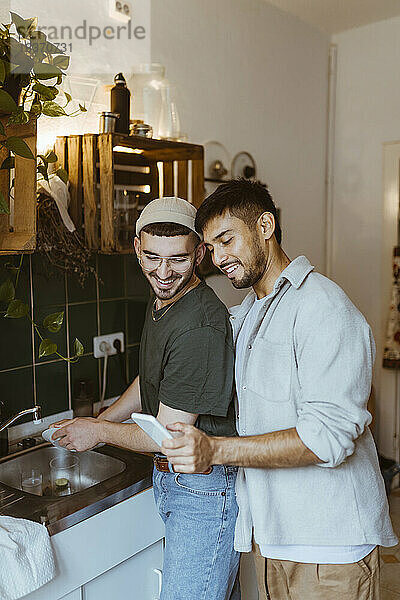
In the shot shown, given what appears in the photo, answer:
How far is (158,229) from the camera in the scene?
1685mm

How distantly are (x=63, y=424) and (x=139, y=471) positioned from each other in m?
0.28

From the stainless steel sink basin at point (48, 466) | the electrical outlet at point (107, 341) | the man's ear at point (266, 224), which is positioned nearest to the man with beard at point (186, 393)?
the man's ear at point (266, 224)

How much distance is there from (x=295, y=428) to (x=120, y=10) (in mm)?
1807

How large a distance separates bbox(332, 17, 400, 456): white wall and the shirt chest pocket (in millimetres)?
2403

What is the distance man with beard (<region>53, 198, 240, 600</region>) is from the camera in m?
1.61

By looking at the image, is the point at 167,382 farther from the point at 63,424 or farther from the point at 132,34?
the point at 132,34

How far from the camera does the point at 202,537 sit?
167cm

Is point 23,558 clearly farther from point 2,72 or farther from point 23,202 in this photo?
point 2,72

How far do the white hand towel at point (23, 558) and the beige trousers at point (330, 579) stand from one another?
0.57 metres

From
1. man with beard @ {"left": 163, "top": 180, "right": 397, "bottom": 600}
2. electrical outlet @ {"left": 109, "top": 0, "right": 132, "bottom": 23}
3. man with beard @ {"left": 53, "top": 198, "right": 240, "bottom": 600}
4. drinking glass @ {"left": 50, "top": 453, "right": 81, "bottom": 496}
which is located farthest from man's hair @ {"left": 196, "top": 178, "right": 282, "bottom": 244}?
electrical outlet @ {"left": 109, "top": 0, "right": 132, "bottom": 23}

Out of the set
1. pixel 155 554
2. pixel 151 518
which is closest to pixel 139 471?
pixel 151 518

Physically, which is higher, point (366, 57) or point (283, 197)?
point (366, 57)

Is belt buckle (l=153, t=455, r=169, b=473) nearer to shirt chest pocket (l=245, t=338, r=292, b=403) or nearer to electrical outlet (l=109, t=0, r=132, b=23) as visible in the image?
shirt chest pocket (l=245, t=338, r=292, b=403)

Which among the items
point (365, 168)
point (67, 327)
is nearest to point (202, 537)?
point (67, 327)
